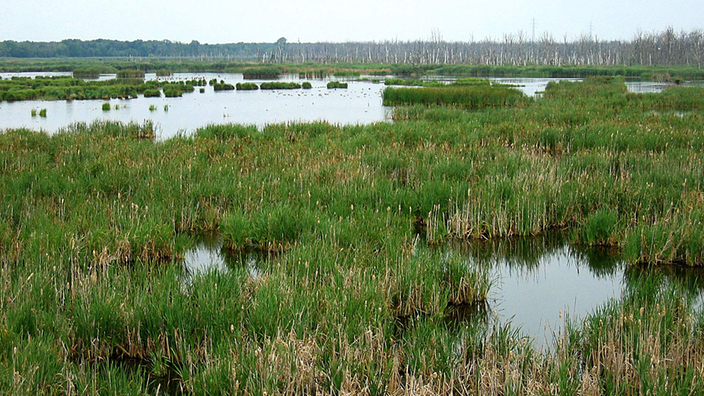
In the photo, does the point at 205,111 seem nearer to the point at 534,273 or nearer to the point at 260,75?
the point at 534,273

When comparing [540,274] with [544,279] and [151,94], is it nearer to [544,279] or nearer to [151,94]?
[544,279]

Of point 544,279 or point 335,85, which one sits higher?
point 335,85

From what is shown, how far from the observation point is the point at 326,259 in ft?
22.3

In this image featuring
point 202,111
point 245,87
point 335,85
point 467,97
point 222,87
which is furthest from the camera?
point 335,85

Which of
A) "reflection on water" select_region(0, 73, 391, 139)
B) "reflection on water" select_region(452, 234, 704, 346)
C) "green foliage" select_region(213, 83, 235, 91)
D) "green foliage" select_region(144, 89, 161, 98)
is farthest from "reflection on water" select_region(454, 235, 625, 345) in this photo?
"green foliage" select_region(213, 83, 235, 91)

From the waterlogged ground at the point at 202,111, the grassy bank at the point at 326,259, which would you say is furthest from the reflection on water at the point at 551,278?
the waterlogged ground at the point at 202,111

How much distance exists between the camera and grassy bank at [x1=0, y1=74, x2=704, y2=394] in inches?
179

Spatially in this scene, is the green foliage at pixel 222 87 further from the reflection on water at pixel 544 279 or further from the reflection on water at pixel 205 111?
the reflection on water at pixel 544 279

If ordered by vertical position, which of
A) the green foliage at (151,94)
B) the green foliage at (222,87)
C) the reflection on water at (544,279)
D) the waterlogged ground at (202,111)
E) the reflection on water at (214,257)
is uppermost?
the green foliage at (222,87)

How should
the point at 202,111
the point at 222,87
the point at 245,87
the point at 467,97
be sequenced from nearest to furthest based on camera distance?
the point at 467,97
the point at 202,111
the point at 222,87
the point at 245,87


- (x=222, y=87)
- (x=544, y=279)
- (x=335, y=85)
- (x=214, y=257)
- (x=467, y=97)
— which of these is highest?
(x=335, y=85)

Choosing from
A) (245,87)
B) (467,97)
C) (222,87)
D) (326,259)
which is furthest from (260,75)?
(326,259)

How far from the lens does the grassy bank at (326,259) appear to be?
456cm

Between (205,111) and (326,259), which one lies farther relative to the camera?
(205,111)
